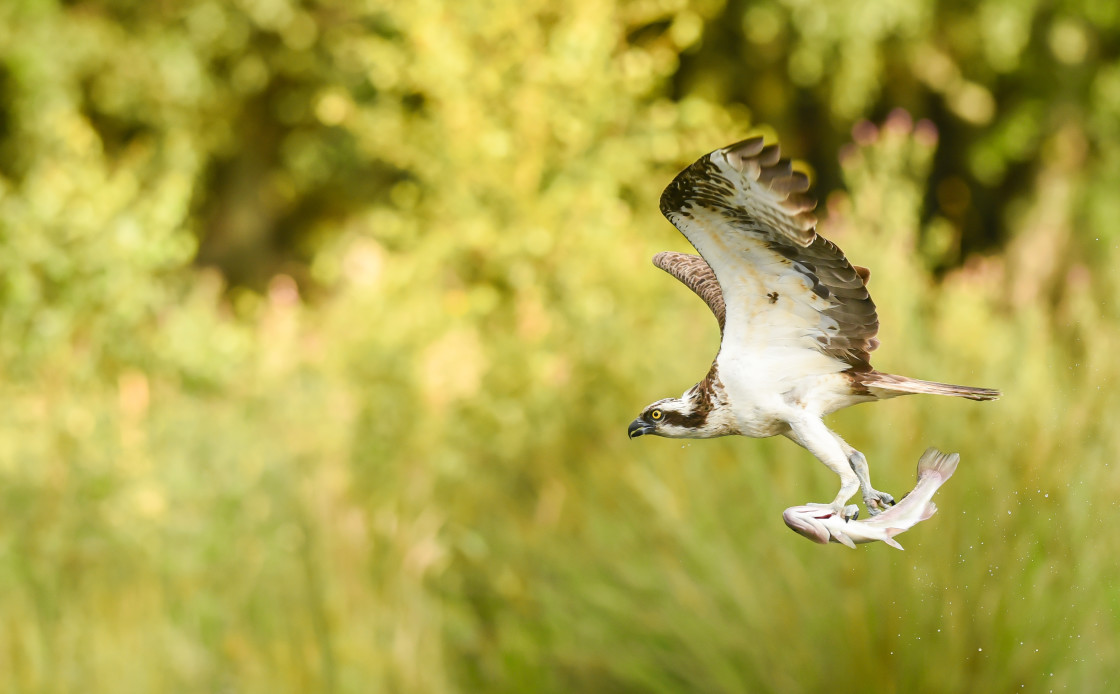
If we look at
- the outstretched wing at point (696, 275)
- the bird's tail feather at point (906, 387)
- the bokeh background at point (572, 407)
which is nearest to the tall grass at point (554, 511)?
the bokeh background at point (572, 407)

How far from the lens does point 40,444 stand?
7.45 metres

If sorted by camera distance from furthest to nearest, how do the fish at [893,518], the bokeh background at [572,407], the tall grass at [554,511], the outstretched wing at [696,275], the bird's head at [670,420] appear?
the bokeh background at [572,407], the tall grass at [554,511], the outstretched wing at [696,275], the bird's head at [670,420], the fish at [893,518]

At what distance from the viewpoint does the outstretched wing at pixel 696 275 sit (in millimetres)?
666

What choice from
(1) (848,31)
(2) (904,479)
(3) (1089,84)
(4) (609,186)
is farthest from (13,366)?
(3) (1089,84)

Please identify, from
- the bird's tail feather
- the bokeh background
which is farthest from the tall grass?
the bird's tail feather

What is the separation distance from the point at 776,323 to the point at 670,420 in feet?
0.26

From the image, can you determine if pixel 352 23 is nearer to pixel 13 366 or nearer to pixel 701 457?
pixel 13 366

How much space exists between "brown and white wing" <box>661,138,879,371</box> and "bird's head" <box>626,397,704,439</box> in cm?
5

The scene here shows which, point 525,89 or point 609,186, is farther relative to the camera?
point 609,186

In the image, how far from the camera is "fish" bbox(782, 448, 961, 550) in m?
0.46

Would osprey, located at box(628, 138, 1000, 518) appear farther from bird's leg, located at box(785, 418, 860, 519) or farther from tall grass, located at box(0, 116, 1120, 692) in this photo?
tall grass, located at box(0, 116, 1120, 692)

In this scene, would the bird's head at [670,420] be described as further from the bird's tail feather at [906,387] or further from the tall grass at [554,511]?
the tall grass at [554,511]

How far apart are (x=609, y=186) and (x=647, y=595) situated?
2865 mm

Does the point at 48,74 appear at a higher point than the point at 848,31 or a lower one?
lower
